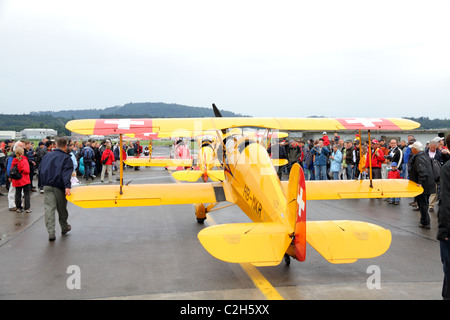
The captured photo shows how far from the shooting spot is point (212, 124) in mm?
7020

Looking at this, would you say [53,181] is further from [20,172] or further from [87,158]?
[87,158]

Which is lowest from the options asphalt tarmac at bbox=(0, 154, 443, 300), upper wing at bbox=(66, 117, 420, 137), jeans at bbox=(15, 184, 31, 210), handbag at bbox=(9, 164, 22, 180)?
asphalt tarmac at bbox=(0, 154, 443, 300)

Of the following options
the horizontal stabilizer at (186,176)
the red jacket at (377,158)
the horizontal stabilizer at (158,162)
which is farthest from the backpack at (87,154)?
the red jacket at (377,158)

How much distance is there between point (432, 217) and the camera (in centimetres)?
902

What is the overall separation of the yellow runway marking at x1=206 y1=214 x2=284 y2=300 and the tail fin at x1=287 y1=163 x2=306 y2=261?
540 millimetres

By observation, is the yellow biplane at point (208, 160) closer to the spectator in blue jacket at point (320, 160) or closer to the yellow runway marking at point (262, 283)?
the spectator in blue jacket at point (320, 160)

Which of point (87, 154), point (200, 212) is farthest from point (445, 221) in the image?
point (87, 154)

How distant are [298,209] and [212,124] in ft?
10.4

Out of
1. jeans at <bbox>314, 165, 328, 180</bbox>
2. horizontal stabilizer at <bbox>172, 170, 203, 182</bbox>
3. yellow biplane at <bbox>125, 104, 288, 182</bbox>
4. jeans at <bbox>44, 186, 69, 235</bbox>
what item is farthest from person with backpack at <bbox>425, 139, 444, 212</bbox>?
jeans at <bbox>44, 186, 69, 235</bbox>

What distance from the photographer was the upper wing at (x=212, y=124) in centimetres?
643

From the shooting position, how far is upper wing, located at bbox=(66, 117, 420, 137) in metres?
6.43

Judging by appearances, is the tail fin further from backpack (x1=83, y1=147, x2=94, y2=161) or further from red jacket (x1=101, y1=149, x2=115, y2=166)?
A: backpack (x1=83, y1=147, x2=94, y2=161)

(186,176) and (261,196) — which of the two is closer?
(261,196)
